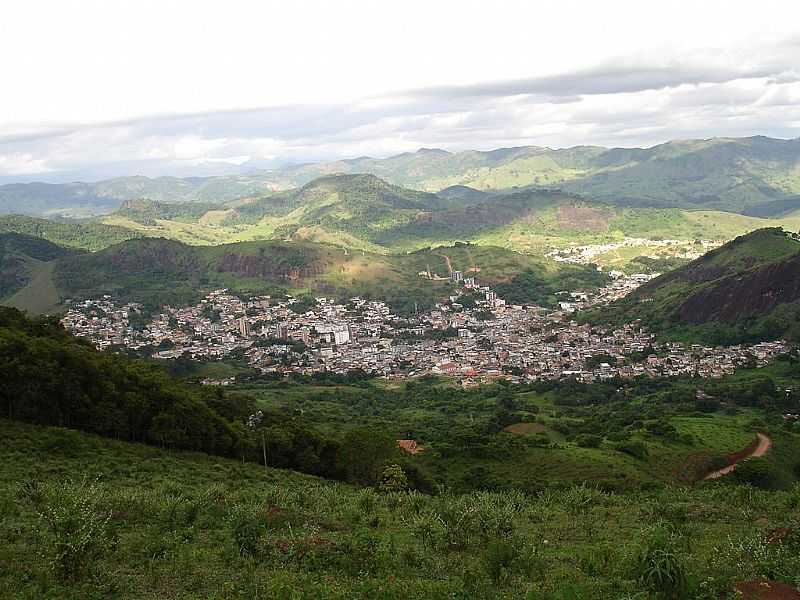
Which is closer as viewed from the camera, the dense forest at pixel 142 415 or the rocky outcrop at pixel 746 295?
the dense forest at pixel 142 415

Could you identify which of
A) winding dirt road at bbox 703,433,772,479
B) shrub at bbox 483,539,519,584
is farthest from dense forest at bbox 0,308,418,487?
winding dirt road at bbox 703,433,772,479

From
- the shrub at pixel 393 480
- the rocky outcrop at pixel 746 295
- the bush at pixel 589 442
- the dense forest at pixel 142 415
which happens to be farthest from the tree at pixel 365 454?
the rocky outcrop at pixel 746 295

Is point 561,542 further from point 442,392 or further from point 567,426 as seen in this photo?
point 442,392

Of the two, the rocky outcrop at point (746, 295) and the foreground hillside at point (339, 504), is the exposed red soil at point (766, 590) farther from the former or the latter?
the rocky outcrop at point (746, 295)

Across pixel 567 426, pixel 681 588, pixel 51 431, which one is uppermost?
pixel 681 588

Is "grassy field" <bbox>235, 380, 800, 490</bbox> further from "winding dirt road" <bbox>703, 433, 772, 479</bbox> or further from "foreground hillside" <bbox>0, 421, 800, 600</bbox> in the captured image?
"foreground hillside" <bbox>0, 421, 800, 600</bbox>

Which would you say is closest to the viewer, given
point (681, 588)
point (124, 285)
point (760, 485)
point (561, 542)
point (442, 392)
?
point (681, 588)

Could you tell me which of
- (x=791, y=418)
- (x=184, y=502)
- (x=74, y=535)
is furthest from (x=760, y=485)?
(x=74, y=535)
